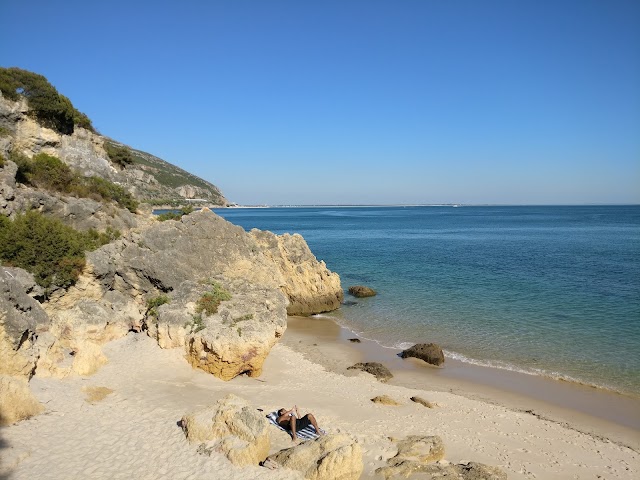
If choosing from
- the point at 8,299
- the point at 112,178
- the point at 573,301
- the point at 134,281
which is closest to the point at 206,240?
the point at 134,281

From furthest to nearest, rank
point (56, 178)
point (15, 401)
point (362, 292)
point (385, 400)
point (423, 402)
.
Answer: point (362, 292)
point (56, 178)
point (423, 402)
point (385, 400)
point (15, 401)

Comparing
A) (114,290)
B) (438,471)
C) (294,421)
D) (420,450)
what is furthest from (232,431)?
(114,290)

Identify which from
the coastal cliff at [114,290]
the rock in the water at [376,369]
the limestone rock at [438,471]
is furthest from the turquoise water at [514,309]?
the limestone rock at [438,471]

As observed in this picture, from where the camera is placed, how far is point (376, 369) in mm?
16422

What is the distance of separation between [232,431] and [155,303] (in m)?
8.08

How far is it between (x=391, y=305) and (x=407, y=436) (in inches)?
645

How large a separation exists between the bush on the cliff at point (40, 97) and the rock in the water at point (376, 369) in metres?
20.9

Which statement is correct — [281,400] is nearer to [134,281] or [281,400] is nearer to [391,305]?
[134,281]

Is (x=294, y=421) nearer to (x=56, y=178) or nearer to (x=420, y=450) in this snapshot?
(x=420, y=450)

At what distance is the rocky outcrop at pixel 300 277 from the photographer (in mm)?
25891

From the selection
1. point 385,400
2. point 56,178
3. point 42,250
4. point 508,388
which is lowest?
point 508,388

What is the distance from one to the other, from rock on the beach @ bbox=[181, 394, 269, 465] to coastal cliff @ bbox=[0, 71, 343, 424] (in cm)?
389

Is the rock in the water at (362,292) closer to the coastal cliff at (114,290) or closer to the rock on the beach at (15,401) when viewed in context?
the coastal cliff at (114,290)

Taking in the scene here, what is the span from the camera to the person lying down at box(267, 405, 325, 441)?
995 centimetres
